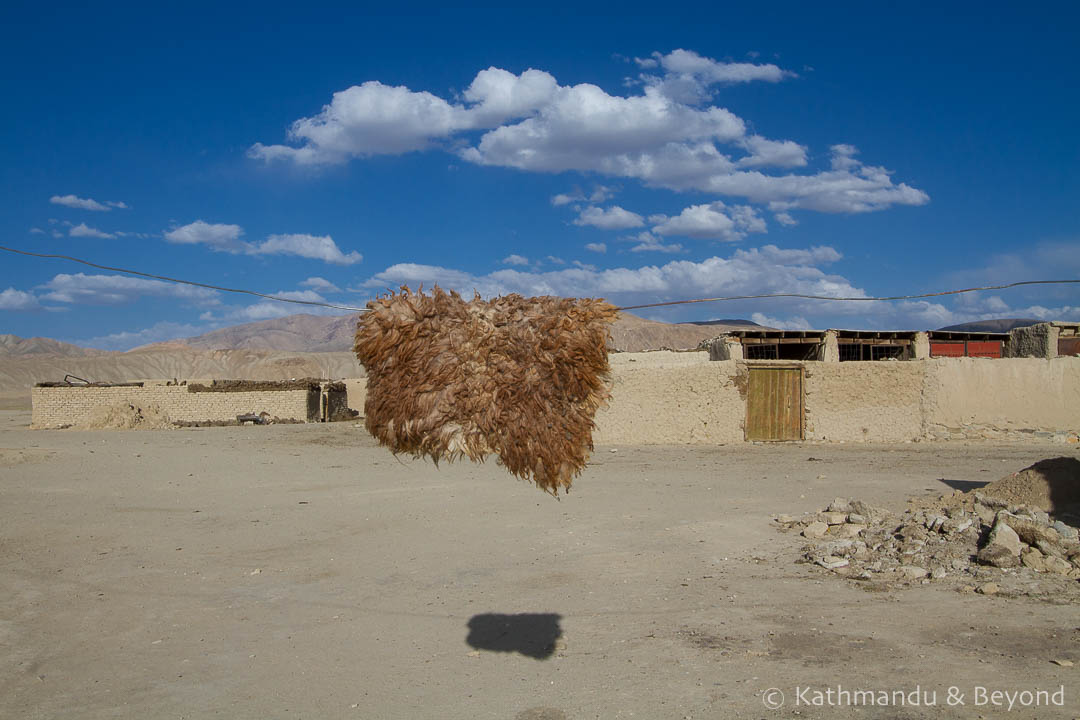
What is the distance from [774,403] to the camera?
2025 cm

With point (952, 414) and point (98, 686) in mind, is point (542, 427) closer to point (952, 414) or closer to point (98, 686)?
point (98, 686)

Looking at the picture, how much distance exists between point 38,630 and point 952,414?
21224mm

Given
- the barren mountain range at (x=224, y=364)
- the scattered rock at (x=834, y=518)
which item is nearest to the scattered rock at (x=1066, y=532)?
the scattered rock at (x=834, y=518)

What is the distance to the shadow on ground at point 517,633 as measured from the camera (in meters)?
6.44

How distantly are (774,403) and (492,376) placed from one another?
720 inches

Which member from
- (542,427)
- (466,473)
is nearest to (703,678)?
(542,427)

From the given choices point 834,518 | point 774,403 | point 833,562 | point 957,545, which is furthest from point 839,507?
point 774,403

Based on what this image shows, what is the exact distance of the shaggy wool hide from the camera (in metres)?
3.21

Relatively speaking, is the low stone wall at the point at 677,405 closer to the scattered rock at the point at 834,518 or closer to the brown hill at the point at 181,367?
the scattered rock at the point at 834,518

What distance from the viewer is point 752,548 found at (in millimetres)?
9547

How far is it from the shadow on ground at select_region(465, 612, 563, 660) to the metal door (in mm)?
14187

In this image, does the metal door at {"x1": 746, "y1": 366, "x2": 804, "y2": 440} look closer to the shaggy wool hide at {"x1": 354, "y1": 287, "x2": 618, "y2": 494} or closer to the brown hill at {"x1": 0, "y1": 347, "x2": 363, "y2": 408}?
the shaggy wool hide at {"x1": 354, "y1": 287, "x2": 618, "y2": 494}

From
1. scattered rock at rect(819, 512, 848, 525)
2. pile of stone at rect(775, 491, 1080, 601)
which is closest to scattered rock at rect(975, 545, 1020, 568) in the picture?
pile of stone at rect(775, 491, 1080, 601)

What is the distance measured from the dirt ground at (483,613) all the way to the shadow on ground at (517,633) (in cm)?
3
